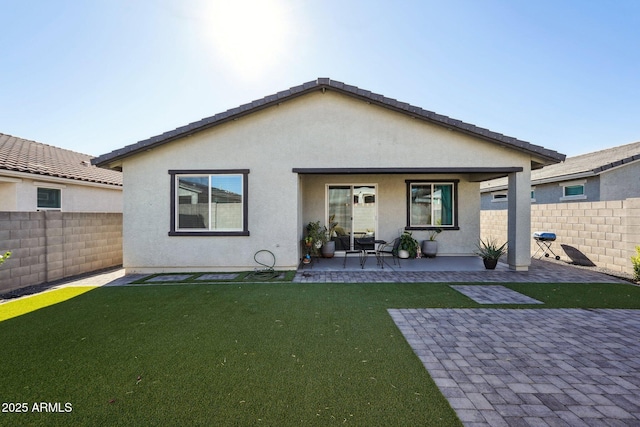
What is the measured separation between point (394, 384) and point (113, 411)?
8.69 feet

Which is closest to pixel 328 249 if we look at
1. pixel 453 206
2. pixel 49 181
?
pixel 453 206

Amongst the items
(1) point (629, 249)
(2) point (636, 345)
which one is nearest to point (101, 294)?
(2) point (636, 345)

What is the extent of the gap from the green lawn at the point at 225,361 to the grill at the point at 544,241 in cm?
479

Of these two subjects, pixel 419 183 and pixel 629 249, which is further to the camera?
pixel 419 183

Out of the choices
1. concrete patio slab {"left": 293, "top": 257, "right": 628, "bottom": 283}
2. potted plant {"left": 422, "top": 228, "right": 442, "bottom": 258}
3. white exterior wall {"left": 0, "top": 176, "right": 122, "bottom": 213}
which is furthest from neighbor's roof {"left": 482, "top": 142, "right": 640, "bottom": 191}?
white exterior wall {"left": 0, "top": 176, "right": 122, "bottom": 213}

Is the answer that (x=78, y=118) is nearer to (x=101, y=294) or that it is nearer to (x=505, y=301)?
(x=101, y=294)

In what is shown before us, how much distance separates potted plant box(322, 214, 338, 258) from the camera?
10266 mm

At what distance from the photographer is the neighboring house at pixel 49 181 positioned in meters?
8.84

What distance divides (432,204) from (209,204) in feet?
26.5

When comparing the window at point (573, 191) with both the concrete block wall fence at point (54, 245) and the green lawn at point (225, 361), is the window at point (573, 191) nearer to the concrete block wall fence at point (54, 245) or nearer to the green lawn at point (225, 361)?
the green lawn at point (225, 361)

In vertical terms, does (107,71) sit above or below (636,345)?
above

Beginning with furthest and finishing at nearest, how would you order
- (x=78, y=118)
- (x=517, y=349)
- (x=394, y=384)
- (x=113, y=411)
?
1. (x=78, y=118)
2. (x=517, y=349)
3. (x=394, y=384)
4. (x=113, y=411)

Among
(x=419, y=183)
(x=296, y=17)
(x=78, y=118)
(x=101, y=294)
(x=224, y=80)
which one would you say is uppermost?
(x=296, y=17)

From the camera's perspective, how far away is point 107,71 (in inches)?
403
